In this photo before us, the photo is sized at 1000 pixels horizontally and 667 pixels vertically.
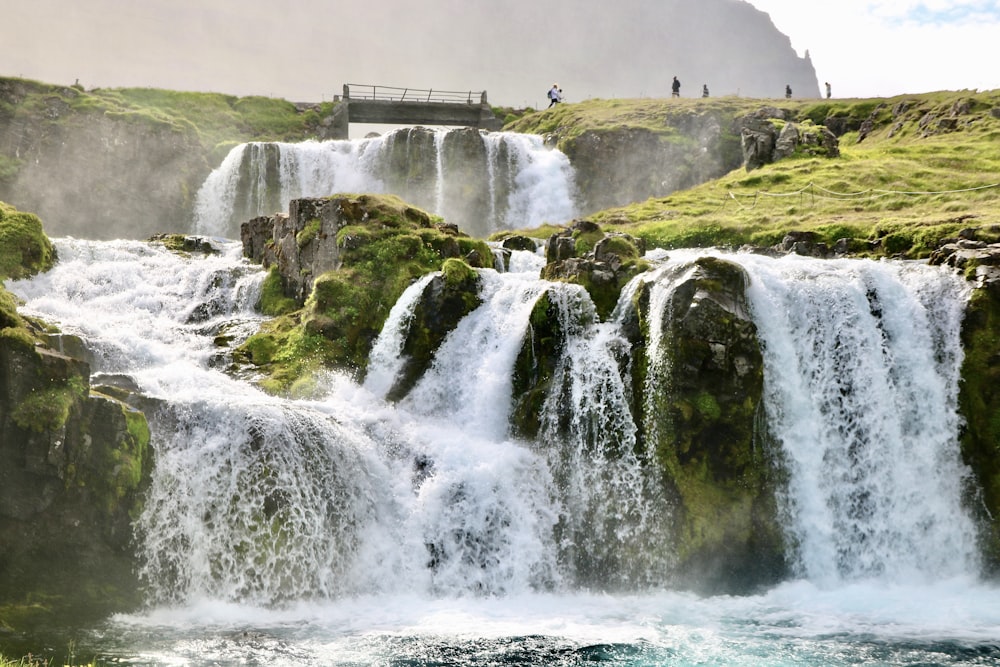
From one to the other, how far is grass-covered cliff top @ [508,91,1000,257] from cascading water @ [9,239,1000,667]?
610cm

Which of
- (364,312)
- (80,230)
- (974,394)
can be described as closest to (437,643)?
(364,312)

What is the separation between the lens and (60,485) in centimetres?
1498

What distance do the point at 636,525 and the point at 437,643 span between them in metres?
5.53

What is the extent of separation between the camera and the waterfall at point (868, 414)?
58.0 feet

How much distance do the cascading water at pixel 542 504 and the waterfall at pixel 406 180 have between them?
2175 cm

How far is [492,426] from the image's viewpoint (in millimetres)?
19547

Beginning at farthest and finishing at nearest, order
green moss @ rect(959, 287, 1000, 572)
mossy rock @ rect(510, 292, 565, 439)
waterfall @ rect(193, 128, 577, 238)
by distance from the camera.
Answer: waterfall @ rect(193, 128, 577, 238) < mossy rock @ rect(510, 292, 565, 439) < green moss @ rect(959, 287, 1000, 572)

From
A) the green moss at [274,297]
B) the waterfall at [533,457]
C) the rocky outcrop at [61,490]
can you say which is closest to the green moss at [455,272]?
the waterfall at [533,457]

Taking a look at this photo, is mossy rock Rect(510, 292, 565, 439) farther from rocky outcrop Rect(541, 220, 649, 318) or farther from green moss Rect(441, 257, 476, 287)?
green moss Rect(441, 257, 476, 287)

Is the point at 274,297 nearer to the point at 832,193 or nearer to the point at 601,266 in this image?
the point at 601,266

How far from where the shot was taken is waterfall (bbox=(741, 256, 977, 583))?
1769cm

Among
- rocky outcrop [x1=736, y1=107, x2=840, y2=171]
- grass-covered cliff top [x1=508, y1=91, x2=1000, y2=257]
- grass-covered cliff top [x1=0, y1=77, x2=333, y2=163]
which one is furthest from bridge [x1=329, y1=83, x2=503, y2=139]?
rocky outcrop [x1=736, y1=107, x2=840, y2=171]

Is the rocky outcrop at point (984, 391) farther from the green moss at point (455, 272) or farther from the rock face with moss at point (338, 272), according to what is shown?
the rock face with moss at point (338, 272)

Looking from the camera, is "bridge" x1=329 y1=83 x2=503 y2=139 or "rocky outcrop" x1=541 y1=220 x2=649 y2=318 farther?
"bridge" x1=329 y1=83 x2=503 y2=139
